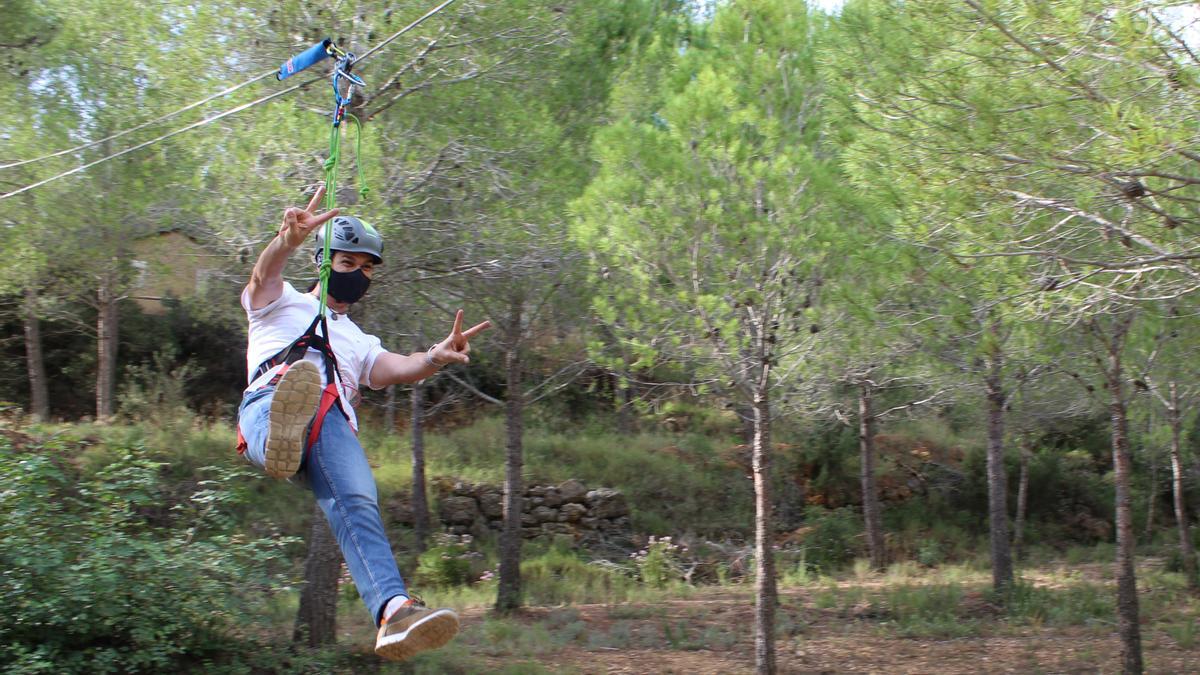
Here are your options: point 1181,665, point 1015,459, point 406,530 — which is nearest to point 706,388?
point 1181,665

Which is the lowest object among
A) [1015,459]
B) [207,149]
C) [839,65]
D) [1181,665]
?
[1181,665]

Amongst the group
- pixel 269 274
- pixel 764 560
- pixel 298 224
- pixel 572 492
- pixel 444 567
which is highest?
pixel 298 224

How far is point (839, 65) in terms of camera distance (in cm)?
932

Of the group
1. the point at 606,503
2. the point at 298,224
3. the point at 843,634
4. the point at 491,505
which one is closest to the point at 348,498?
the point at 298,224

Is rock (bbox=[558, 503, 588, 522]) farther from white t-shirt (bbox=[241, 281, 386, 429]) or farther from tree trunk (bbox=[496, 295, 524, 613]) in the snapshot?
white t-shirt (bbox=[241, 281, 386, 429])

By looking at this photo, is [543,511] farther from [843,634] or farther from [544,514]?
[843,634]

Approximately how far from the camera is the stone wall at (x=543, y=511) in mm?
18125

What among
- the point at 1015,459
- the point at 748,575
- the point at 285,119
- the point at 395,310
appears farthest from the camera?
the point at 1015,459

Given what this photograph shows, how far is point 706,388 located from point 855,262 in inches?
75.4

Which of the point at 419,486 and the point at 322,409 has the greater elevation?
the point at 322,409

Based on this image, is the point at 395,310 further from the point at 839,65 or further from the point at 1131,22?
the point at 1131,22

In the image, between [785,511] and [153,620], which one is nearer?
[153,620]

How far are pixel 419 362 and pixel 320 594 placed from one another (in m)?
5.64

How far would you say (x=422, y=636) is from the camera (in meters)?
3.51
